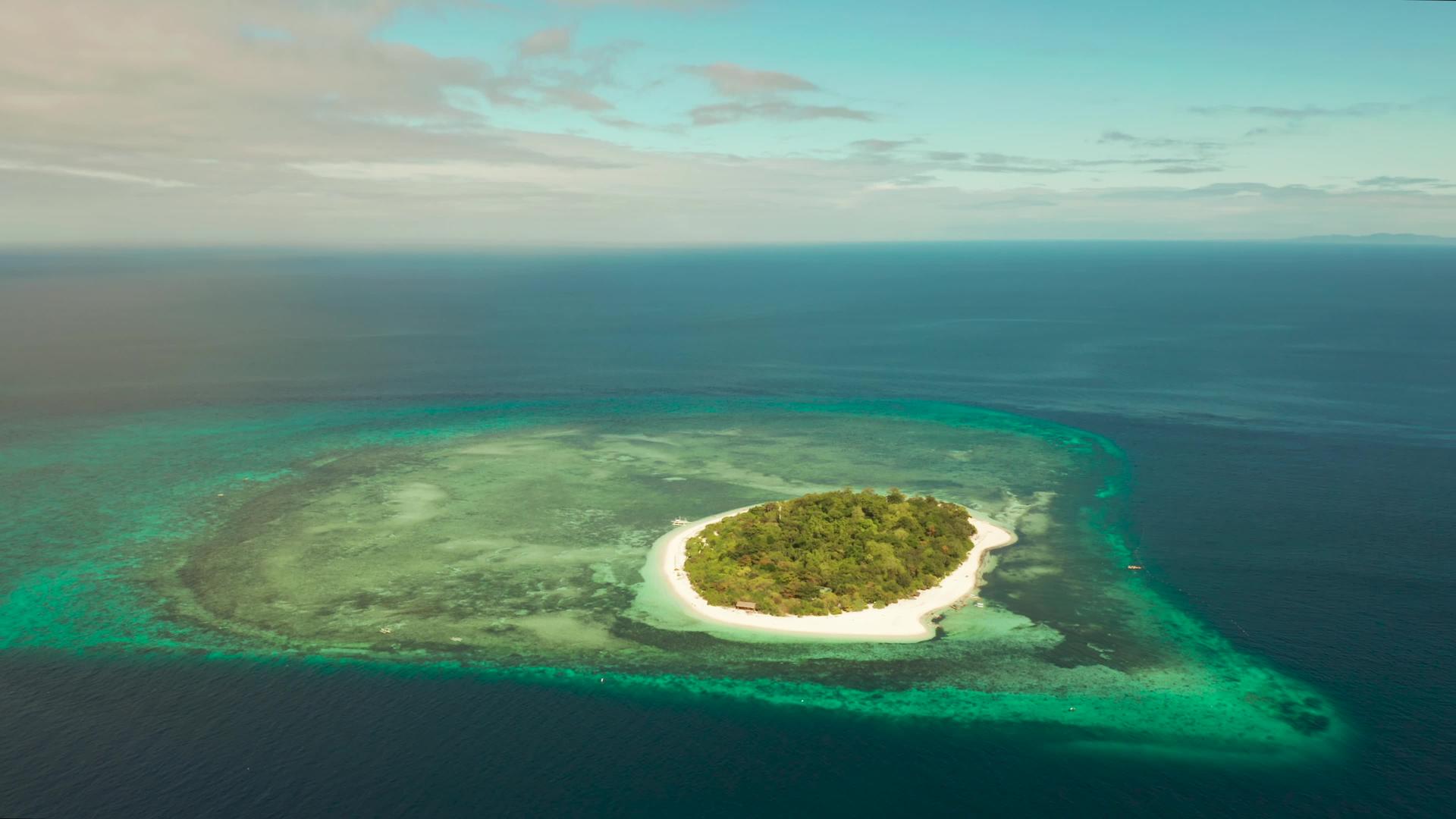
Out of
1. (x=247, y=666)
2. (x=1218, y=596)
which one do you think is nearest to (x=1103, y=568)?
(x=1218, y=596)

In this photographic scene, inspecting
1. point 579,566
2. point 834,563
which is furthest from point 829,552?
point 579,566

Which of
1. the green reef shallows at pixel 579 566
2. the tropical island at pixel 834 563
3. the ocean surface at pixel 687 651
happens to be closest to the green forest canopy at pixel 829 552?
the tropical island at pixel 834 563

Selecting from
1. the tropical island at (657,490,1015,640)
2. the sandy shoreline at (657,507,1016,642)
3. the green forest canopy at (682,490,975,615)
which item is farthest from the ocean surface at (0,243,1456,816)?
the green forest canopy at (682,490,975,615)

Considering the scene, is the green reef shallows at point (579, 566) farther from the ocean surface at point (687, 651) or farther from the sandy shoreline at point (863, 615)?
the sandy shoreline at point (863, 615)

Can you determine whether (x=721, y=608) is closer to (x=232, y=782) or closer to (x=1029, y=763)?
(x=1029, y=763)

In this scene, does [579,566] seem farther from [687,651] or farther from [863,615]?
[863,615]

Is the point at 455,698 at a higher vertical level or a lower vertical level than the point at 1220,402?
lower
